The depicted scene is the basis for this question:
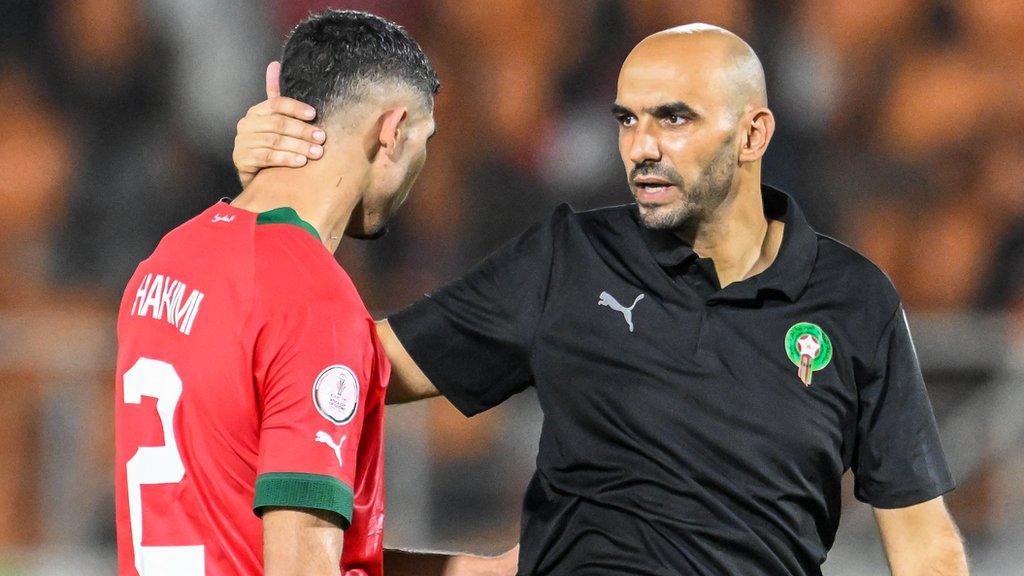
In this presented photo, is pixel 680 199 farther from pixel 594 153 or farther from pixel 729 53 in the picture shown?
pixel 594 153

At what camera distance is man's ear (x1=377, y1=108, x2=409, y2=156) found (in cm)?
181

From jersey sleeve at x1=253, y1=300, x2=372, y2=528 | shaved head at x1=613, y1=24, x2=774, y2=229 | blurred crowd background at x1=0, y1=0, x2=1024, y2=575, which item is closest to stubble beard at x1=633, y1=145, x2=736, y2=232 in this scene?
shaved head at x1=613, y1=24, x2=774, y2=229

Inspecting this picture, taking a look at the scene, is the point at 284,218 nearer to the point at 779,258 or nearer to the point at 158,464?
the point at 158,464

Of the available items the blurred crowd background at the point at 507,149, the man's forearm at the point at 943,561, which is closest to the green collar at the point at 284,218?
the man's forearm at the point at 943,561

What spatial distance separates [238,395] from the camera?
5.08 feet

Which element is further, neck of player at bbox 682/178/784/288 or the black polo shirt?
neck of player at bbox 682/178/784/288

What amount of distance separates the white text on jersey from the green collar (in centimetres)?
13

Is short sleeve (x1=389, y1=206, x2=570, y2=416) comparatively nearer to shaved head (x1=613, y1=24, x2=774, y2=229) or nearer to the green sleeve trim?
shaved head (x1=613, y1=24, x2=774, y2=229)

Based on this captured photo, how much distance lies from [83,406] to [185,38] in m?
1.88

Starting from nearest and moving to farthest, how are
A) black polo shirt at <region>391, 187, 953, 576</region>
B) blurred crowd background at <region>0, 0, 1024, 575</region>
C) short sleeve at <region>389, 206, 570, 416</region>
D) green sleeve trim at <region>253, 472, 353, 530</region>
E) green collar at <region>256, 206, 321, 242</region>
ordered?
green sleeve trim at <region>253, 472, 353, 530</region> → green collar at <region>256, 206, 321, 242</region> → black polo shirt at <region>391, 187, 953, 576</region> → short sleeve at <region>389, 206, 570, 416</region> → blurred crowd background at <region>0, 0, 1024, 575</region>

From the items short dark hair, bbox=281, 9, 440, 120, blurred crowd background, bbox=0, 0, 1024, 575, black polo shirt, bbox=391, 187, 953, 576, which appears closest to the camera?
short dark hair, bbox=281, 9, 440, 120

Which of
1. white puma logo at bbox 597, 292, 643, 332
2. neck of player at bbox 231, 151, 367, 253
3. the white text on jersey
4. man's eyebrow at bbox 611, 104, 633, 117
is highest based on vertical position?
man's eyebrow at bbox 611, 104, 633, 117

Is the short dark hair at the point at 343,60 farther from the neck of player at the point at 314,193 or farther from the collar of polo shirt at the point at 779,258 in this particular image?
the collar of polo shirt at the point at 779,258

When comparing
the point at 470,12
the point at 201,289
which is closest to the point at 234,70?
the point at 470,12
